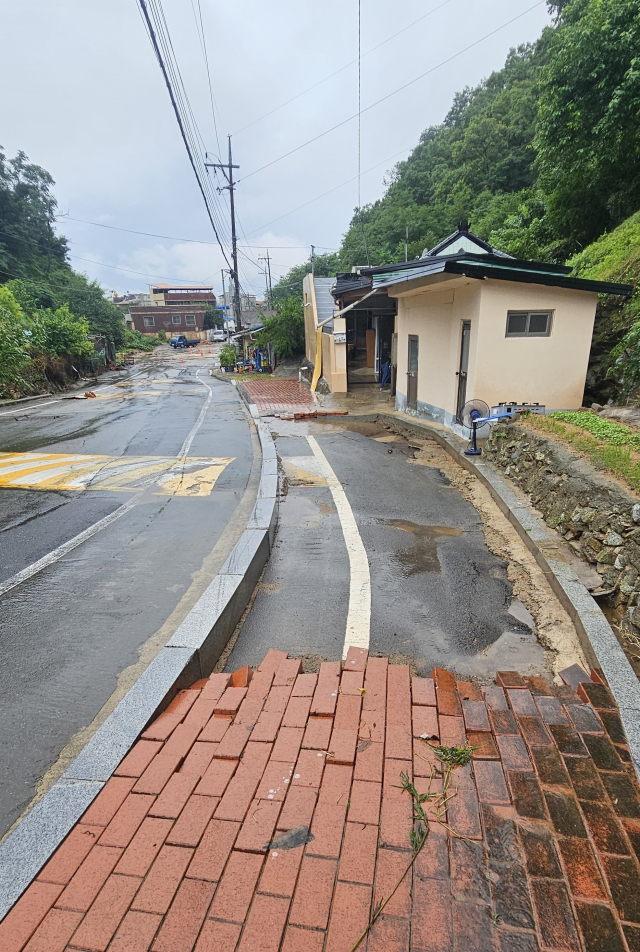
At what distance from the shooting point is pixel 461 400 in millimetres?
10797

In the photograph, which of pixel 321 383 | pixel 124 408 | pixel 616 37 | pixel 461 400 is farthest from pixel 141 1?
pixel 321 383

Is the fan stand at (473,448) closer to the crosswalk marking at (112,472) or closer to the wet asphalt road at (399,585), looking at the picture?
the wet asphalt road at (399,585)

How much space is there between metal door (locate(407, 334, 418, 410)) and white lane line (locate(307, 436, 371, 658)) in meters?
6.46

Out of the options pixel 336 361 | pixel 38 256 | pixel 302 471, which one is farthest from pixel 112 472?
pixel 38 256

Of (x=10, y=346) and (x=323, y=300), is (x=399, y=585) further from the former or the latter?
(x=323, y=300)

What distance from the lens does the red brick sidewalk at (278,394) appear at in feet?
56.7

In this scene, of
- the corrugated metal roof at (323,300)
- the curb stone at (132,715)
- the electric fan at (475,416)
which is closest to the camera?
the curb stone at (132,715)

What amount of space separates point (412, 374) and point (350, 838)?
12807 mm

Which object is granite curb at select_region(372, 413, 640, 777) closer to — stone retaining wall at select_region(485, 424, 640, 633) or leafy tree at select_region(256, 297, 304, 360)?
stone retaining wall at select_region(485, 424, 640, 633)

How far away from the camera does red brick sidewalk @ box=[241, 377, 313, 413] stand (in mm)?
17281

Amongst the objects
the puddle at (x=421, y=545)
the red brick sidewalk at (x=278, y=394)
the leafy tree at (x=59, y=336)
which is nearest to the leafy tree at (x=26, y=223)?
the leafy tree at (x=59, y=336)

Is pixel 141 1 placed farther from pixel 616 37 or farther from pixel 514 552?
pixel 616 37

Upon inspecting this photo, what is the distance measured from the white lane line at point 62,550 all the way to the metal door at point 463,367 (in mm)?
7223

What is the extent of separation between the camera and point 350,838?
2.13 m
